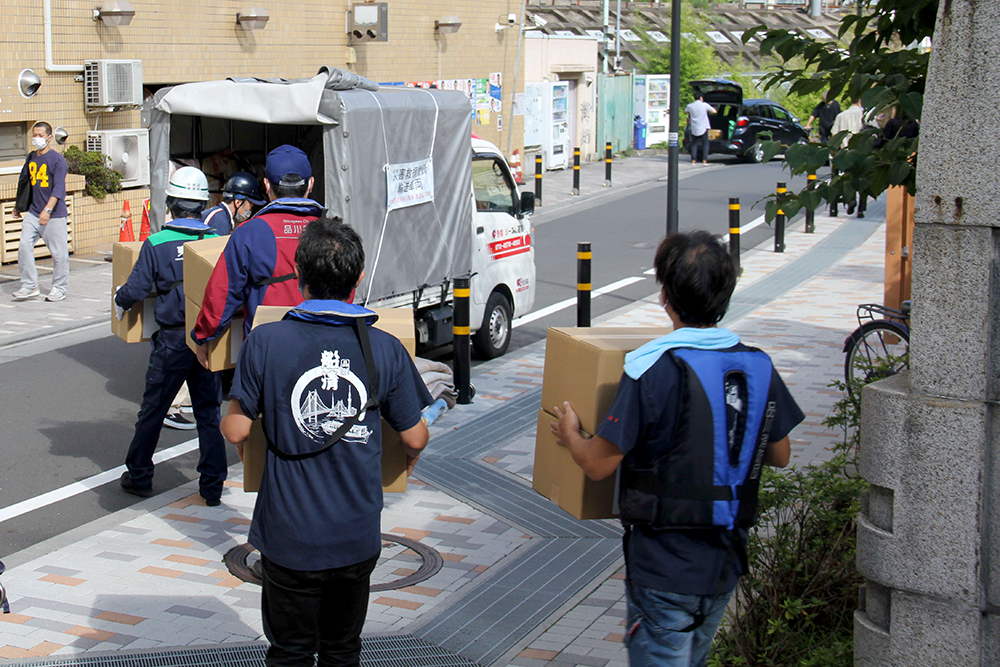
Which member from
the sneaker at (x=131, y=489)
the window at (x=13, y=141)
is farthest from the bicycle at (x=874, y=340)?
the window at (x=13, y=141)

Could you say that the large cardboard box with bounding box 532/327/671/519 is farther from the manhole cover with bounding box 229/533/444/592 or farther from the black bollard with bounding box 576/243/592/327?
the black bollard with bounding box 576/243/592/327

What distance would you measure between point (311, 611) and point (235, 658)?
4.49 feet

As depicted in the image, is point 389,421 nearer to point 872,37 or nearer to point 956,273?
point 956,273

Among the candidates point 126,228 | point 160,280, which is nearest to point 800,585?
point 160,280

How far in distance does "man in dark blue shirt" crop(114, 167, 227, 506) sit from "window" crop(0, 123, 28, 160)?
9.86 m

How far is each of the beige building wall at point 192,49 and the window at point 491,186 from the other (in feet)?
25.2

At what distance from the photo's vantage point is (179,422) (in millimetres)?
8820

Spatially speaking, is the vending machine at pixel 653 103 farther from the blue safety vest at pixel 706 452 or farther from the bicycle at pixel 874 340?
the blue safety vest at pixel 706 452

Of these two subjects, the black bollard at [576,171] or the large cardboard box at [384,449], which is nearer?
the large cardboard box at [384,449]

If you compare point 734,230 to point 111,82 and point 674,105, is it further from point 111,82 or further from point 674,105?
point 111,82

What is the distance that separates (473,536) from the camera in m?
6.43

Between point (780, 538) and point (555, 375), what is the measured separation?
1.55 meters

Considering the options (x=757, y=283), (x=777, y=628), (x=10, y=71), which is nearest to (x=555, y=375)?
(x=777, y=628)

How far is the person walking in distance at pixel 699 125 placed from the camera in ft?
108
